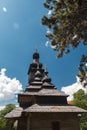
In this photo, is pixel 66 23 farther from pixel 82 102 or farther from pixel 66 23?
pixel 82 102

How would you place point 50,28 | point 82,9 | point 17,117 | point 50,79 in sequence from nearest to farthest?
point 82,9
point 50,28
point 17,117
point 50,79

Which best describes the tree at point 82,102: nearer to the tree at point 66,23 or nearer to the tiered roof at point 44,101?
the tiered roof at point 44,101

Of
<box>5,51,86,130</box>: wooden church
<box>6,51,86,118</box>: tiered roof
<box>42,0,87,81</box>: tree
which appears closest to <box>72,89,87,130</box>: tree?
<box>6,51,86,118</box>: tiered roof

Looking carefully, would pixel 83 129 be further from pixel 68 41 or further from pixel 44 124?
pixel 68 41

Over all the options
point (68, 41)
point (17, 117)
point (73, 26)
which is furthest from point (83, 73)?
point (17, 117)

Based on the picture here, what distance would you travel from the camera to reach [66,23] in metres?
15.5

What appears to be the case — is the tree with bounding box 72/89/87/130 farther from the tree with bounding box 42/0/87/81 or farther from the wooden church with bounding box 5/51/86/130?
the tree with bounding box 42/0/87/81

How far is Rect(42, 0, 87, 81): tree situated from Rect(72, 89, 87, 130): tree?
39.3m

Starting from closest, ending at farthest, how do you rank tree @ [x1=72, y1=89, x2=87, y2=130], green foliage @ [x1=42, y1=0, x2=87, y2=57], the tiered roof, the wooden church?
1. green foliage @ [x1=42, y1=0, x2=87, y2=57]
2. the wooden church
3. the tiered roof
4. tree @ [x1=72, y1=89, x2=87, y2=130]

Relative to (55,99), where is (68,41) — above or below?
above

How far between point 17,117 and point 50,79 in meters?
6.79

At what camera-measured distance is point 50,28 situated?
1652 cm

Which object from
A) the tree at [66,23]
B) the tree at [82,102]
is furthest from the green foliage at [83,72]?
the tree at [82,102]

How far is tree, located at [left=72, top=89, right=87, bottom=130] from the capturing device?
178ft
